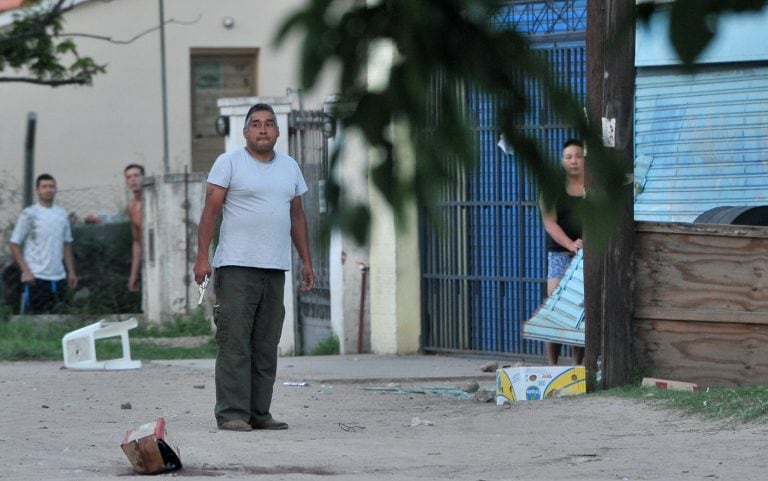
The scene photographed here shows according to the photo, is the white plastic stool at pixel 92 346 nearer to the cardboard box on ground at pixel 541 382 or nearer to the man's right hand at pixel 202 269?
the cardboard box on ground at pixel 541 382

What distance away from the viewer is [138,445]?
6.36 metres

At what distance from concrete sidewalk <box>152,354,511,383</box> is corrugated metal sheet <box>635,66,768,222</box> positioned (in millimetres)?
1805

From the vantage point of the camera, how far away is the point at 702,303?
8.54 metres

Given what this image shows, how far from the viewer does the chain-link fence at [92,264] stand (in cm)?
1471

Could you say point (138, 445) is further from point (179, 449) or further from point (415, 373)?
point (415, 373)

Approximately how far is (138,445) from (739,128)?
530 cm

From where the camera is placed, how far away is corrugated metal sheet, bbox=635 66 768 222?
993 cm

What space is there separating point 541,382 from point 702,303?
1.05m

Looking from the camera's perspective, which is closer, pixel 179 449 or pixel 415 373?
pixel 179 449

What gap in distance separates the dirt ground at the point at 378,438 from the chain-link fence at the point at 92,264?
499cm

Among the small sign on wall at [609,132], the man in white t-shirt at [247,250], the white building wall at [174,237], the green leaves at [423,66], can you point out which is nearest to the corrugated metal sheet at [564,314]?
the man in white t-shirt at [247,250]

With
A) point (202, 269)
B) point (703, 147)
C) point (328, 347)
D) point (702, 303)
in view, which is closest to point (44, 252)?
point (328, 347)

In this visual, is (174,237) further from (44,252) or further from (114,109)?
(114,109)

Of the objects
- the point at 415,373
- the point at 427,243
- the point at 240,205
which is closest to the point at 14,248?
the point at 415,373
